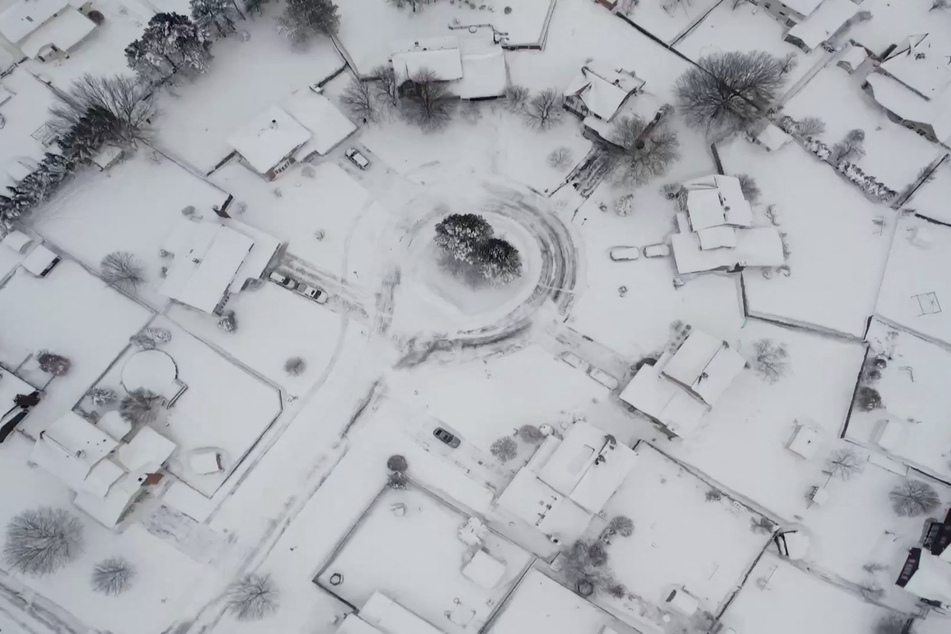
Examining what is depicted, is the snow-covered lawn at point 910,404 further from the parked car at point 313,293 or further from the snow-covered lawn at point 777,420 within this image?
the parked car at point 313,293

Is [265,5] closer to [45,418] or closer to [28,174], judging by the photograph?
[28,174]

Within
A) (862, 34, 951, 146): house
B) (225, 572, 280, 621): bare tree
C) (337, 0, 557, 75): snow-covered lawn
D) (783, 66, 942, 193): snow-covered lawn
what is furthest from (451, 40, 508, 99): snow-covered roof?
(225, 572, 280, 621): bare tree

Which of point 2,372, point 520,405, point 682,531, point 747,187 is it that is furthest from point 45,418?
point 747,187

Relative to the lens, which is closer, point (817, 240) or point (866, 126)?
point (817, 240)

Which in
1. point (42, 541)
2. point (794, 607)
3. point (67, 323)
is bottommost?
point (42, 541)

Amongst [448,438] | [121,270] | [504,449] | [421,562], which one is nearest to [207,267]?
[121,270]

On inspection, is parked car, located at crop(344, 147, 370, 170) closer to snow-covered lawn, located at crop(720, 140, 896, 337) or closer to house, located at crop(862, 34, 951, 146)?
snow-covered lawn, located at crop(720, 140, 896, 337)

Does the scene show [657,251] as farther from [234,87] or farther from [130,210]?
[130,210]
